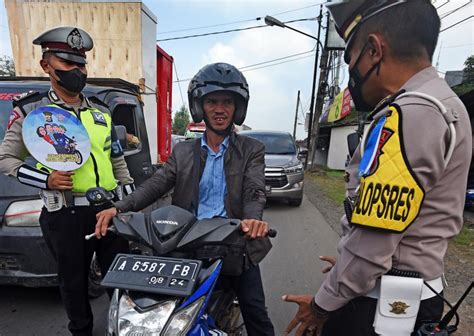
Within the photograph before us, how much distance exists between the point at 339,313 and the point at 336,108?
71.1 ft

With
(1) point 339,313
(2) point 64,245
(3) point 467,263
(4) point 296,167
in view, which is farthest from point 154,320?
(4) point 296,167

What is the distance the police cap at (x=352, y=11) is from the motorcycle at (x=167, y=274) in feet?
3.16

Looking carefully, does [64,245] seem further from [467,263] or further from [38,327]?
[467,263]

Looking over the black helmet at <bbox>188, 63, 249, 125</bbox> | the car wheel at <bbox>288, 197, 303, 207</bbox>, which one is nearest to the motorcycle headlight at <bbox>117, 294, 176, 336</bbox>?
the black helmet at <bbox>188, 63, 249, 125</bbox>

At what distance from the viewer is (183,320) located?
1337 mm

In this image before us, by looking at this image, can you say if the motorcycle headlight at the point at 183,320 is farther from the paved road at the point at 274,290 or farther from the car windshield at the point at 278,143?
the car windshield at the point at 278,143

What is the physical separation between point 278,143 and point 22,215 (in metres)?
6.84

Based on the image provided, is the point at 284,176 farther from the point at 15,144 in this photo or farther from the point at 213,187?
the point at 15,144

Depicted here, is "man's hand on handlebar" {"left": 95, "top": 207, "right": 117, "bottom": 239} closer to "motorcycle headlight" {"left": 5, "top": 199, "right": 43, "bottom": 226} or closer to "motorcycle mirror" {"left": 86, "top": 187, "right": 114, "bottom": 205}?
"motorcycle mirror" {"left": 86, "top": 187, "right": 114, "bottom": 205}

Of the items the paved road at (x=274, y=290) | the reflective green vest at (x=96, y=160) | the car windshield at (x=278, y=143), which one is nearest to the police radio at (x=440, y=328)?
the paved road at (x=274, y=290)

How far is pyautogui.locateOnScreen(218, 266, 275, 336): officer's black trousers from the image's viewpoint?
212 centimetres

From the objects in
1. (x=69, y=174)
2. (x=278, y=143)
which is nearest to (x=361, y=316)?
(x=69, y=174)

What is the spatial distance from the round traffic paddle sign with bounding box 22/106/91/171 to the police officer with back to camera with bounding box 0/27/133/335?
0.24 feet

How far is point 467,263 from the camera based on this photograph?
443cm
